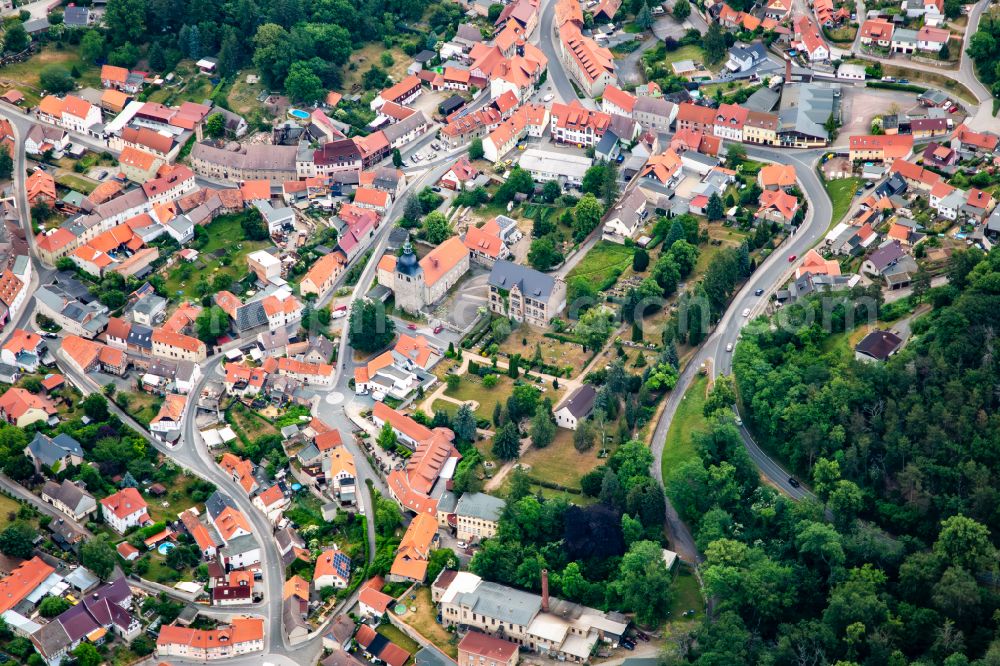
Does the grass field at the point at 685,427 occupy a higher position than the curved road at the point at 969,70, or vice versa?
the curved road at the point at 969,70

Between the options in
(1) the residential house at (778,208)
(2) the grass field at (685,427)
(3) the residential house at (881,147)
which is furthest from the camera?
(3) the residential house at (881,147)

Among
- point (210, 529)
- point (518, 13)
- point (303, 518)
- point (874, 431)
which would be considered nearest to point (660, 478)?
point (874, 431)

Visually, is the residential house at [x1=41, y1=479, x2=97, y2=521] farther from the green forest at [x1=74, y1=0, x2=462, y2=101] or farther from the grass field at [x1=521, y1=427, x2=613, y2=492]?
the green forest at [x1=74, y1=0, x2=462, y2=101]

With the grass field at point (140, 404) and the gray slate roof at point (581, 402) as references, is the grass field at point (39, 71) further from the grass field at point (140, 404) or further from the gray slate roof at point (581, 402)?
the gray slate roof at point (581, 402)

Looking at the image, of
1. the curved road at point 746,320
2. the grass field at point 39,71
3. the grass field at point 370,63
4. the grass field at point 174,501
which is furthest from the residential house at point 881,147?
the grass field at point 39,71

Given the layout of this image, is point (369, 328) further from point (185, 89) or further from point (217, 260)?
point (185, 89)

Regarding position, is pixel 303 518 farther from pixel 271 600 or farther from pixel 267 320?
pixel 267 320

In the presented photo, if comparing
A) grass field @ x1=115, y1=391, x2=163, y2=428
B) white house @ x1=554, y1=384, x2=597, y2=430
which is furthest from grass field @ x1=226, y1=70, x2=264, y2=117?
white house @ x1=554, y1=384, x2=597, y2=430
